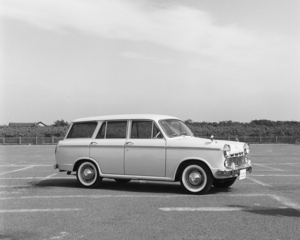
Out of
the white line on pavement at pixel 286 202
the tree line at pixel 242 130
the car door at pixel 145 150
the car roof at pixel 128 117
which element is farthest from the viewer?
the tree line at pixel 242 130

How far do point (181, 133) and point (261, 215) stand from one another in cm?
366

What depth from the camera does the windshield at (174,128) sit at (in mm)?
9633

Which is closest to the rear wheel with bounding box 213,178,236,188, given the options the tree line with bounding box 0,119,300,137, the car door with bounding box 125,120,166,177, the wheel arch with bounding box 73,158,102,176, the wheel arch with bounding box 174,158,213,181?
the wheel arch with bounding box 174,158,213,181

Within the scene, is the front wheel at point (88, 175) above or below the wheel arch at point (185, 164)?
below

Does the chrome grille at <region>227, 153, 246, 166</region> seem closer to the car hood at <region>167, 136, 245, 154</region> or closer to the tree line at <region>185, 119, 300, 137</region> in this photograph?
the car hood at <region>167, 136, 245, 154</region>

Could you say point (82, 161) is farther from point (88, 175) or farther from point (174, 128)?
point (174, 128)

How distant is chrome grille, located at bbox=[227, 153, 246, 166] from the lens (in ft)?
29.9

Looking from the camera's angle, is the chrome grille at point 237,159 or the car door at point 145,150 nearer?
the chrome grille at point 237,159

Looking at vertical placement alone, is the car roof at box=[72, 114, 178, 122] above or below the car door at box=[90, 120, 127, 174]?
above

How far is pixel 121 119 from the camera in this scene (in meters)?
10.1

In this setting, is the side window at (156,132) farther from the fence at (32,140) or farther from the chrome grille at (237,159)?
the fence at (32,140)

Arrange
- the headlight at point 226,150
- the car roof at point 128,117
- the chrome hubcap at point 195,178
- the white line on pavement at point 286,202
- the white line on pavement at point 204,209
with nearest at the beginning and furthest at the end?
the white line on pavement at point 204,209 → the white line on pavement at point 286,202 → the headlight at point 226,150 → the chrome hubcap at point 195,178 → the car roof at point 128,117

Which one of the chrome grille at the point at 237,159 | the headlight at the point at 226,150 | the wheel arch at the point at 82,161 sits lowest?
the wheel arch at the point at 82,161

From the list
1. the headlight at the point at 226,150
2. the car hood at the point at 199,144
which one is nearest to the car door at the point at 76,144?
the car hood at the point at 199,144
